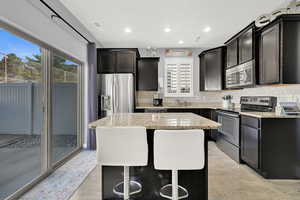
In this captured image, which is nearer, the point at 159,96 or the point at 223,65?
the point at 223,65

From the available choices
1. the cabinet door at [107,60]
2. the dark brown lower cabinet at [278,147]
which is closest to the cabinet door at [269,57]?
the dark brown lower cabinet at [278,147]

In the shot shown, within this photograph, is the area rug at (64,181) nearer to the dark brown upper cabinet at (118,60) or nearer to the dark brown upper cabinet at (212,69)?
the dark brown upper cabinet at (118,60)

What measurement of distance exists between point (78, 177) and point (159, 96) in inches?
124

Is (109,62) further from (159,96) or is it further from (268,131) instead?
(268,131)

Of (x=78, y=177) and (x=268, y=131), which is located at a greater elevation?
(x=268, y=131)

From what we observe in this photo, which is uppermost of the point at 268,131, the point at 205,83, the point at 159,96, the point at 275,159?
the point at 205,83

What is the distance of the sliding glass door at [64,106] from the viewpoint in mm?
2857

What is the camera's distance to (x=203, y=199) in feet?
5.90

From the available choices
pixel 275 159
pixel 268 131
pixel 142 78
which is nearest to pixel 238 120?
pixel 268 131

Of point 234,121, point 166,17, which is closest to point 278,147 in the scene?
point 234,121

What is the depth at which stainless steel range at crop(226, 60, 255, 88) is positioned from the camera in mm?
3238

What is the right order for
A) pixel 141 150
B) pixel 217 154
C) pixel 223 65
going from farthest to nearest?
1. pixel 223 65
2. pixel 217 154
3. pixel 141 150

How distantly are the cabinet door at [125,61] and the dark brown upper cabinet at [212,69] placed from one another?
1954mm

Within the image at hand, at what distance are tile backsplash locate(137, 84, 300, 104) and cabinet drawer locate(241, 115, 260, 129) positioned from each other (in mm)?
776
